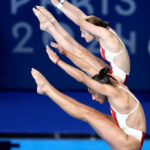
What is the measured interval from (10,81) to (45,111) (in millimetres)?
1404

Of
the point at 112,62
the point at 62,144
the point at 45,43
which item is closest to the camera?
the point at 112,62

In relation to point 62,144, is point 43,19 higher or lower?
higher

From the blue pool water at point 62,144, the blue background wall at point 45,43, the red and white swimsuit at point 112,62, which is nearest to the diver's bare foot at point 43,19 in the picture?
the red and white swimsuit at point 112,62

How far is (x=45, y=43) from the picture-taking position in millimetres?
7992

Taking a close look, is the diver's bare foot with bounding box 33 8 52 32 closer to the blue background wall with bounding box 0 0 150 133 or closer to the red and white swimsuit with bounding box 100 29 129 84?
the red and white swimsuit with bounding box 100 29 129 84

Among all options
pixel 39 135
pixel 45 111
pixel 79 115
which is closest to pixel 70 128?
pixel 39 135

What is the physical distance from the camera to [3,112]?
7027mm

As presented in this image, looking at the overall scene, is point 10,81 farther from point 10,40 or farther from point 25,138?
point 25,138

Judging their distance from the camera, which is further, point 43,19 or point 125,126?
point 43,19

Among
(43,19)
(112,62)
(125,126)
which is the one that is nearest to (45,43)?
(43,19)

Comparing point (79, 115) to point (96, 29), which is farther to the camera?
point (96, 29)

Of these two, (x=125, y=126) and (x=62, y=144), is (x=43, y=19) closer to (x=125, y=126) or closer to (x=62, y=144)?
(x=62, y=144)

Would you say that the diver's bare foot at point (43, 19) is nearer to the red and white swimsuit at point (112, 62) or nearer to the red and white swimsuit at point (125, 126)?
the red and white swimsuit at point (112, 62)

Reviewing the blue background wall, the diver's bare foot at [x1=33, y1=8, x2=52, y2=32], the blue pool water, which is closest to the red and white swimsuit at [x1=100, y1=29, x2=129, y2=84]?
the diver's bare foot at [x1=33, y1=8, x2=52, y2=32]
